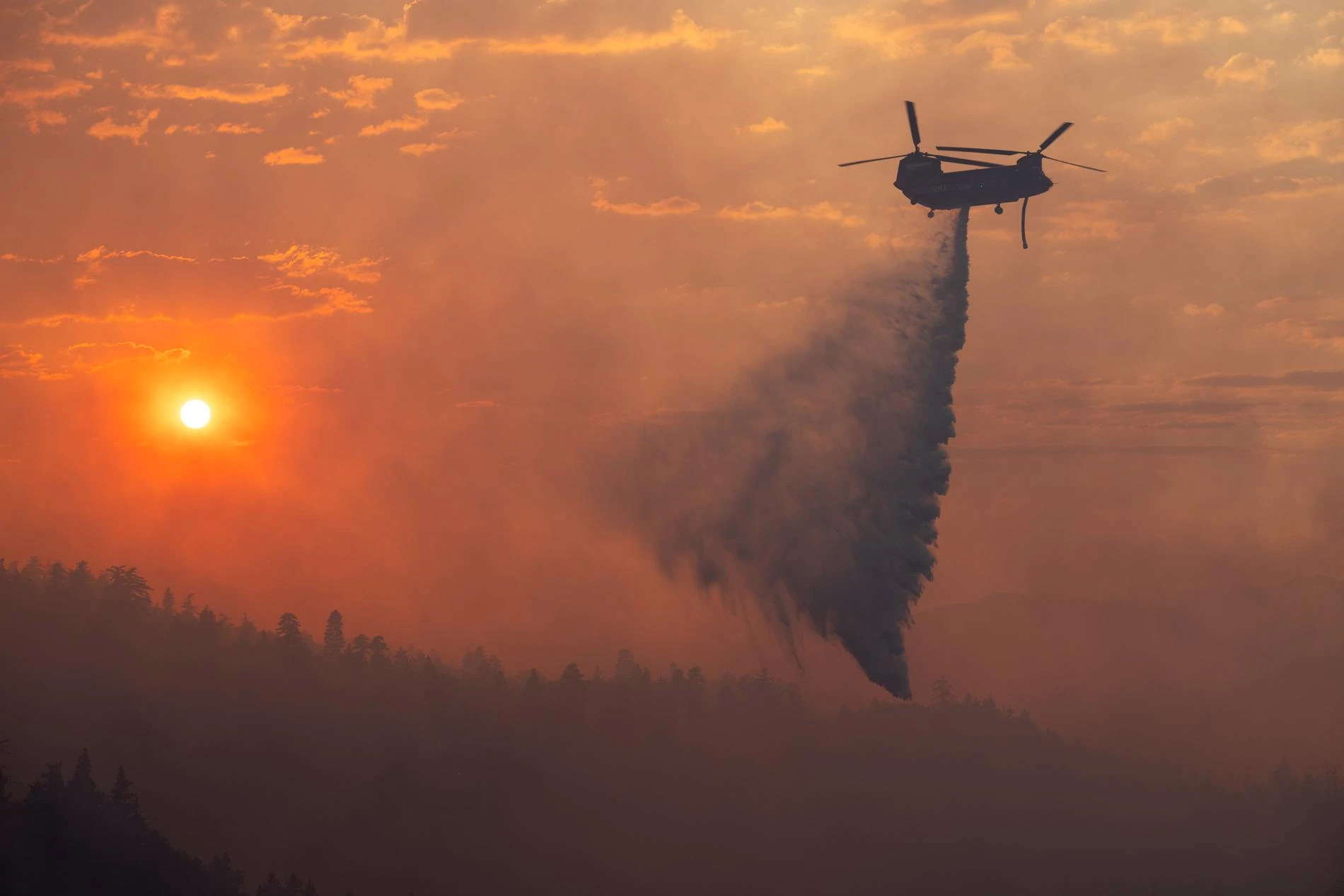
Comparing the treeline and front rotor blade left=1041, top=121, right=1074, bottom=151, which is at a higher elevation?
front rotor blade left=1041, top=121, right=1074, bottom=151

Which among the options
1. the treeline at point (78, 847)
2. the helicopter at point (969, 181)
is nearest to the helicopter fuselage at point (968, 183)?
the helicopter at point (969, 181)

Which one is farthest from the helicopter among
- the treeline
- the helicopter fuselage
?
the treeline

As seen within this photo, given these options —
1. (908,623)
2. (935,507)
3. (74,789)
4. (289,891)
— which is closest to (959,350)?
(935,507)

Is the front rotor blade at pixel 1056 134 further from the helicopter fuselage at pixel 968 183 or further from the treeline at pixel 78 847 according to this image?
the treeline at pixel 78 847

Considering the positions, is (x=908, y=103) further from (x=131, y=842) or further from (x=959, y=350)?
(x=131, y=842)

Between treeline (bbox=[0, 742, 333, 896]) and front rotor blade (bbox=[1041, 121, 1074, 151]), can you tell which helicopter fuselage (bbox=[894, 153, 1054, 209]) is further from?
treeline (bbox=[0, 742, 333, 896])

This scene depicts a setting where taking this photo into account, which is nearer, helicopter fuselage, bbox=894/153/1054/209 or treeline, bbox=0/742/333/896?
helicopter fuselage, bbox=894/153/1054/209
